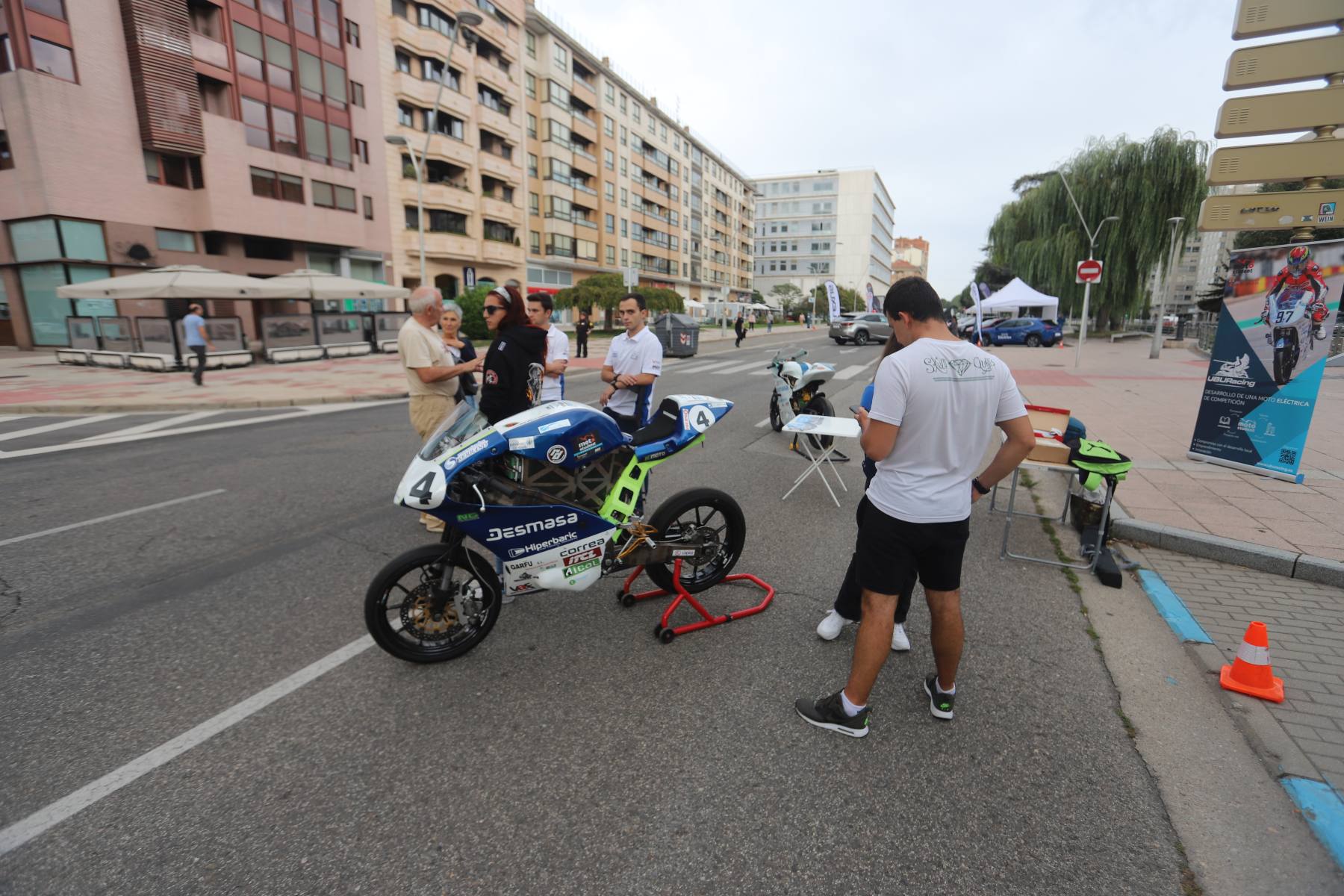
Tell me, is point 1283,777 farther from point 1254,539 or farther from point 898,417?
point 1254,539

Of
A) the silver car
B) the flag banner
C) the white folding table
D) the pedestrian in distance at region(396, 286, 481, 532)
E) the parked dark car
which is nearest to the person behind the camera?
the pedestrian in distance at region(396, 286, 481, 532)

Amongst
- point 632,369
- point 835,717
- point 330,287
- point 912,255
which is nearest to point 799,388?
point 632,369

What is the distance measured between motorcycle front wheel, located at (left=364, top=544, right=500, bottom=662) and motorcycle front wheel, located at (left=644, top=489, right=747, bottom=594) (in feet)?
3.27

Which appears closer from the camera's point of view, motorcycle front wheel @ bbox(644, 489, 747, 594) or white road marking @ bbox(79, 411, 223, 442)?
motorcycle front wheel @ bbox(644, 489, 747, 594)

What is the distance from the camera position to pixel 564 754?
8.55 feet

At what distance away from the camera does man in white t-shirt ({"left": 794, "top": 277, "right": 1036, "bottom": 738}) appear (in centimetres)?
248

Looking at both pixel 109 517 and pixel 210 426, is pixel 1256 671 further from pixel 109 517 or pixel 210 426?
pixel 210 426

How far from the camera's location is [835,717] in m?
2.75

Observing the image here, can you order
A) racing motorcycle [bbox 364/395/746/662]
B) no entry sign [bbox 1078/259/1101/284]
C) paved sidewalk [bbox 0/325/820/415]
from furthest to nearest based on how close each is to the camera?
no entry sign [bbox 1078/259/1101/284] → paved sidewalk [bbox 0/325/820/415] → racing motorcycle [bbox 364/395/746/662]

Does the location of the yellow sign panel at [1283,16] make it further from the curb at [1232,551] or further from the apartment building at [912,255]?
the apartment building at [912,255]

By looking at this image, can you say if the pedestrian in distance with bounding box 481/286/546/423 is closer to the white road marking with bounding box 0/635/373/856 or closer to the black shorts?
the white road marking with bounding box 0/635/373/856

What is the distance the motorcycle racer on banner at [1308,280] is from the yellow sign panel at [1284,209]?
0.33 m

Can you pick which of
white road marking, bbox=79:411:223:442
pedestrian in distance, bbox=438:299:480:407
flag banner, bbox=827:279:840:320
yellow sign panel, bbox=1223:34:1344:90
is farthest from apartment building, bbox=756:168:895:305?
pedestrian in distance, bbox=438:299:480:407

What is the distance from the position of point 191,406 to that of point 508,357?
11.1 m
